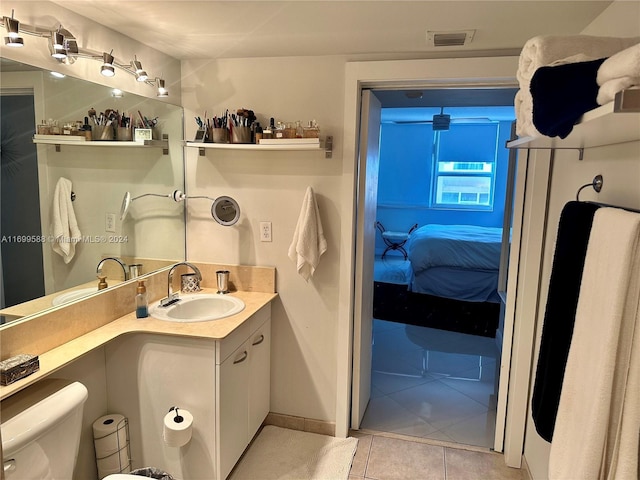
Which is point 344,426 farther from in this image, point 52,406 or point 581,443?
point 581,443

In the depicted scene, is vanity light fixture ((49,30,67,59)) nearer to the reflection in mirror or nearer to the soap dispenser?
the reflection in mirror

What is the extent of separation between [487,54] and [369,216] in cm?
109

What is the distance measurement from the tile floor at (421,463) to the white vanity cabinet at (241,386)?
2.06 ft

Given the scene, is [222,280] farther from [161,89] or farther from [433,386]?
[433,386]

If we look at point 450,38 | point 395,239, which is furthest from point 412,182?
point 450,38

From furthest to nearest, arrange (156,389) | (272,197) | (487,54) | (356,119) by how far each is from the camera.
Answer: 1. (272,197)
2. (356,119)
3. (487,54)
4. (156,389)

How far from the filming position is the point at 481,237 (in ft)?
17.9

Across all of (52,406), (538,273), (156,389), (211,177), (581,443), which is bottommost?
(156,389)

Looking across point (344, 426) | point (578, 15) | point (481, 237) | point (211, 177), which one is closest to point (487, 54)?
point (578, 15)

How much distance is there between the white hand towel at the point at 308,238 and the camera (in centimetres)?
247

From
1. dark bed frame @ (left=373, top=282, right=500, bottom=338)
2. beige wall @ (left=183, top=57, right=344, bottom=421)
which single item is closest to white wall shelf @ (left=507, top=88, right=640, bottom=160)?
beige wall @ (left=183, top=57, right=344, bottom=421)

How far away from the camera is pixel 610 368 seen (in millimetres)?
978

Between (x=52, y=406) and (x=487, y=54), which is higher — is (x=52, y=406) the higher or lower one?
the lower one

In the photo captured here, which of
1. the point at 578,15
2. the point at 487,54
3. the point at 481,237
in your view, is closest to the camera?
the point at 578,15
